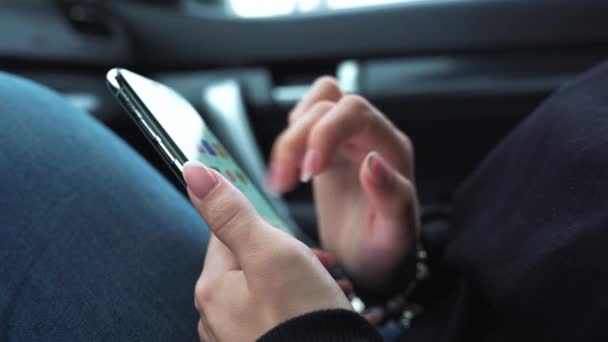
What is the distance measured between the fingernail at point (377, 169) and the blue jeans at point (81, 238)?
191mm

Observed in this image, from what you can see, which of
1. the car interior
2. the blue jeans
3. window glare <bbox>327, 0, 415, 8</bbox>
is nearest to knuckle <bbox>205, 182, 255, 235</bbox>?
the blue jeans

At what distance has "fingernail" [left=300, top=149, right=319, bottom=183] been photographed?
50 centimetres

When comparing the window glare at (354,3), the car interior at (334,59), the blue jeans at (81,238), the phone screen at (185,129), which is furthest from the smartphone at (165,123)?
the window glare at (354,3)

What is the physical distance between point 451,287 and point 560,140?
0.77 feet

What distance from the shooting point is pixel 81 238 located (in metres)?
0.45

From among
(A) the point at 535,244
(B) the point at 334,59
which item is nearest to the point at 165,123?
(A) the point at 535,244

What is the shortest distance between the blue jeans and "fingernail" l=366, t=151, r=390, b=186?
0.63ft

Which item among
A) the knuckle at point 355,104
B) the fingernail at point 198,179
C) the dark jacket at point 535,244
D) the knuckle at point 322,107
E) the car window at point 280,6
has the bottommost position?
the dark jacket at point 535,244

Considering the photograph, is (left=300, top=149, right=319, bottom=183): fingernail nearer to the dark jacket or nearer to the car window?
the dark jacket

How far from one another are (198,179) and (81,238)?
19 cm

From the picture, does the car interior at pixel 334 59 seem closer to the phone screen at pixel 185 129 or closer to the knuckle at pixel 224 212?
the phone screen at pixel 185 129

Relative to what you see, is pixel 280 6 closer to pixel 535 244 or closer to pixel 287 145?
pixel 287 145

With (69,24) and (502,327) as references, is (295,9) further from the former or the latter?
(502,327)

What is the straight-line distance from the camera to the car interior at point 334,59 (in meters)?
1.04
